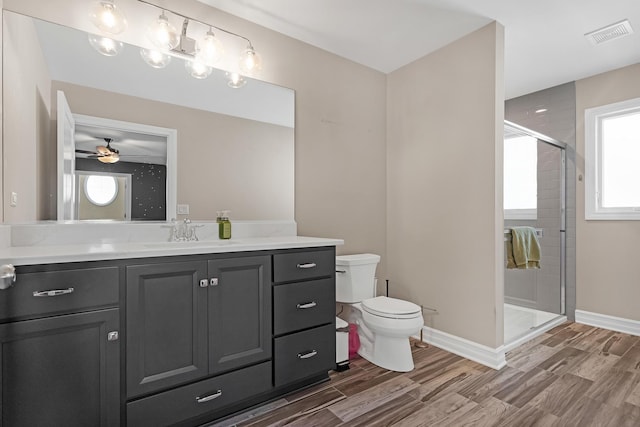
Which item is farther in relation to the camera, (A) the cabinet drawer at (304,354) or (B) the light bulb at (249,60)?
(B) the light bulb at (249,60)

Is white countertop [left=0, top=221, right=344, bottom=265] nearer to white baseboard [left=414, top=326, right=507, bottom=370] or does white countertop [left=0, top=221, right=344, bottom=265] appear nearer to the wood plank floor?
the wood plank floor

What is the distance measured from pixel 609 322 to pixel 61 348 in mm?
4006

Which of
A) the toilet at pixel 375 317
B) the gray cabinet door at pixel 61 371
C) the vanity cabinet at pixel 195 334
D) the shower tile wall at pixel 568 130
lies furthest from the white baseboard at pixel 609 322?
the gray cabinet door at pixel 61 371

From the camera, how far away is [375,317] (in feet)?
7.31

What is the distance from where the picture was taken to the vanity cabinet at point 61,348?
1143mm

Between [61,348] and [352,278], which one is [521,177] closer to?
[352,278]

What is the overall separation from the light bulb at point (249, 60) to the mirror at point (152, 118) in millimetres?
91

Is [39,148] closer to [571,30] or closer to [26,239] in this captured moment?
[26,239]

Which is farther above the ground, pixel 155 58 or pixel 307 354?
pixel 155 58

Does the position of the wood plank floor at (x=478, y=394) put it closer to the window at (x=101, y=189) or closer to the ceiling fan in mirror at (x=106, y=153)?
the window at (x=101, y=189)

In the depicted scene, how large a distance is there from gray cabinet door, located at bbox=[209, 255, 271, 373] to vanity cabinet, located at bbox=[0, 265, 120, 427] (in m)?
0.41

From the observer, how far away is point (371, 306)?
2297 millimetres

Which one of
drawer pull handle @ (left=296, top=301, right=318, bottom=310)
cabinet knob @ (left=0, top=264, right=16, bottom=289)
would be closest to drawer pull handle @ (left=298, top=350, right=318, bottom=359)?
drawer pull handle @ (left=296, top=301, right=318, bottom=310)

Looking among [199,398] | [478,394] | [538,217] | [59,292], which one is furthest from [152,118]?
[538,217]
